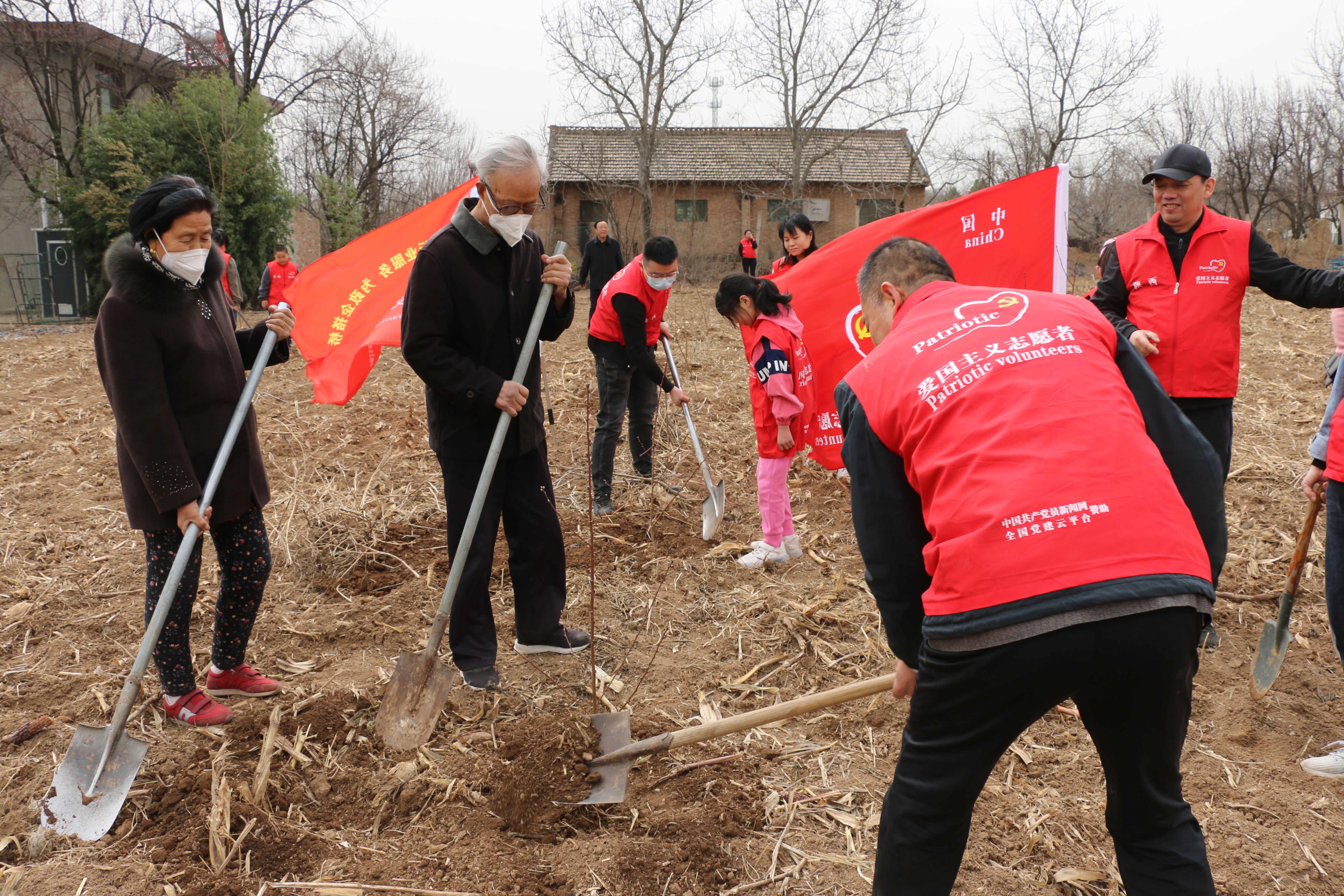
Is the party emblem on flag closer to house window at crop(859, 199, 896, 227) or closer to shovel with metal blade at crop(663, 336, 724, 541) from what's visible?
shovel with metal blade at crop(663, 336, 724, 541)

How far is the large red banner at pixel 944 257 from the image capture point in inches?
196

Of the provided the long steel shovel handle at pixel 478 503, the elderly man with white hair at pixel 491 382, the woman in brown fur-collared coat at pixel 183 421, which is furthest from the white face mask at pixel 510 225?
the woman in brown fur-collared coat at pixel 183 421

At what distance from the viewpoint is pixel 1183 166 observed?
3.75 m

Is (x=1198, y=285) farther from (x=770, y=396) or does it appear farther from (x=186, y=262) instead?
(x=186, y=262)

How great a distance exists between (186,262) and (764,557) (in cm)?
348

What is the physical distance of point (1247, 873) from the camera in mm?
2660

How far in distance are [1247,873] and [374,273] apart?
15.6 feet

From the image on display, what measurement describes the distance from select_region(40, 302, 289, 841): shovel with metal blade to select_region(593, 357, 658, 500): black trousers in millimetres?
3127

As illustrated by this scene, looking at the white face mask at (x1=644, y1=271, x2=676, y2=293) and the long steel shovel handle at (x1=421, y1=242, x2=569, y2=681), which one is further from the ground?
the white face mask at (x1=644, y1=271, x2=676, y2=293)

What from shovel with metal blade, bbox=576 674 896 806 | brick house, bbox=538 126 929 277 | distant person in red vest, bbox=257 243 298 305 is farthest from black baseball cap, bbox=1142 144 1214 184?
brick house, bbox=538 126 929 277

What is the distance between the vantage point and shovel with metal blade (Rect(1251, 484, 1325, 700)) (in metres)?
3.50

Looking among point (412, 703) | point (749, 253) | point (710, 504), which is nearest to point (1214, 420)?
point (710, 504)

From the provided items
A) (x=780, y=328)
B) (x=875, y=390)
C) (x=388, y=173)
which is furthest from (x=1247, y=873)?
(x=388, y=173)

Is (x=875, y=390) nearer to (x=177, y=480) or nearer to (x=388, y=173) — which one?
(x=177, y=480)
